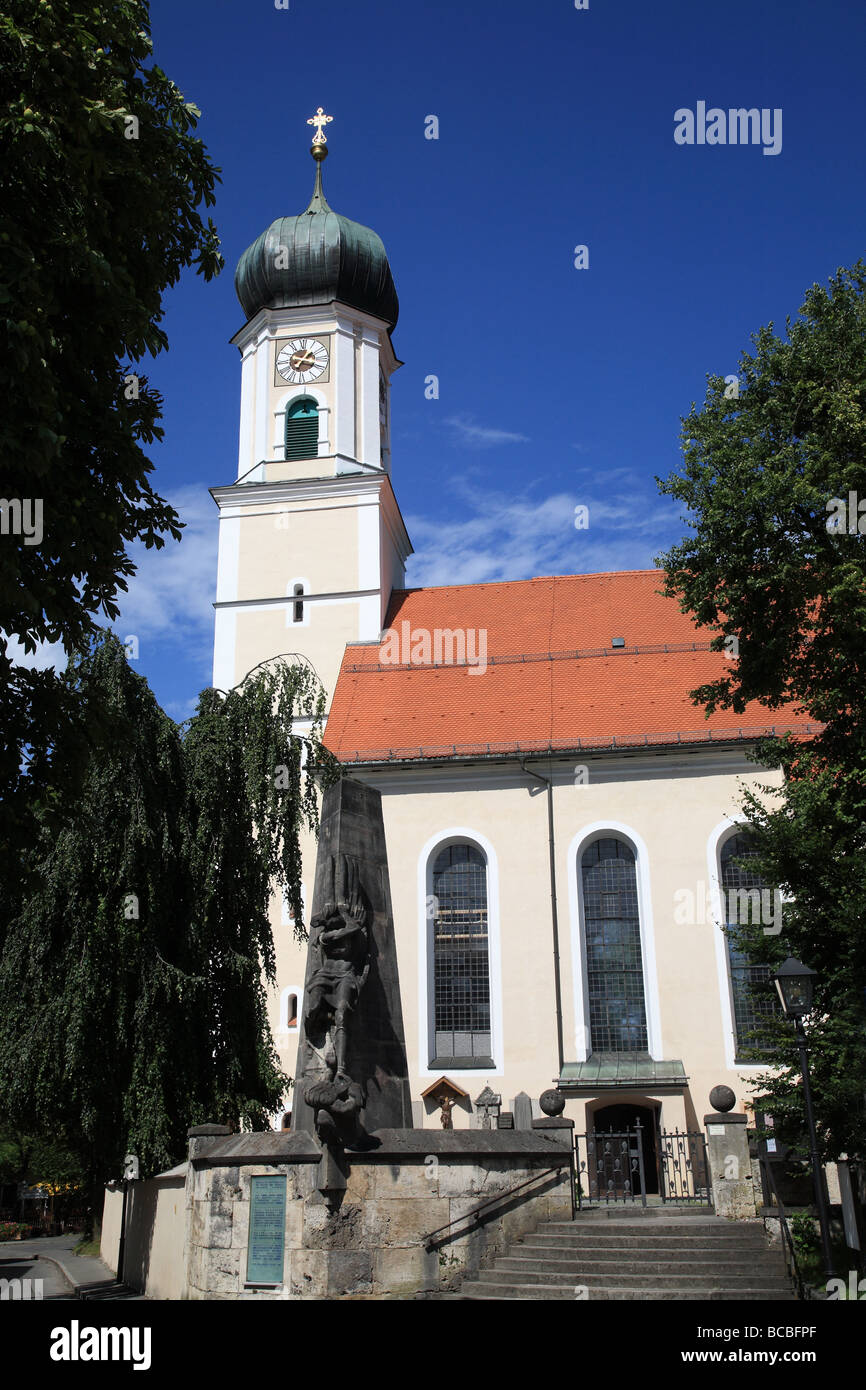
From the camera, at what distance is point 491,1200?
1125 cm

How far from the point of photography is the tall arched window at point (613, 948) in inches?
804

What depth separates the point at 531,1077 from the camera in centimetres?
2014

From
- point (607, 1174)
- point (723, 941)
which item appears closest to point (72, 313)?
point (607, 1174)

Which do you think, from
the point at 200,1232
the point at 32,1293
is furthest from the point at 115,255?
the point at 32,1293

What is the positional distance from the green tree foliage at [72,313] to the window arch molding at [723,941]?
43.6 feet

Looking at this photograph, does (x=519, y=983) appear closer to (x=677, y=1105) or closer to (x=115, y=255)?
(x=677, y=1105)

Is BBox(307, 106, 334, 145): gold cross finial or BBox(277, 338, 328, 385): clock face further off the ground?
BBox(307, 106, 334, 145): gold cross finial

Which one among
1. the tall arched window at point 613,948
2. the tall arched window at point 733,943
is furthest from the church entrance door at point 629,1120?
the tall arched window at point 733,943

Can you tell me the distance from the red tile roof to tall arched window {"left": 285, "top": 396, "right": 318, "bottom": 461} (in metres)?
4.55

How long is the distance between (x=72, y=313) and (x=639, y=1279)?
9181mm

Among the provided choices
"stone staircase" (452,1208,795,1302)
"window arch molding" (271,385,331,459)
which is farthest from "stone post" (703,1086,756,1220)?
"window arch molding" (271,385,331,459)

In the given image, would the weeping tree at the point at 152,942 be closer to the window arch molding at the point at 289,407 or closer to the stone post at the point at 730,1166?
the stone post at the point at 730,1166

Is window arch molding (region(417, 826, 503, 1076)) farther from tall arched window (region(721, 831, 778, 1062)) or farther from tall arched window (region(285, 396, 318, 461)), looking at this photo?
tall arched window (region(285, 396, 318, 461))

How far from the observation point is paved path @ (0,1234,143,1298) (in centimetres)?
1612
